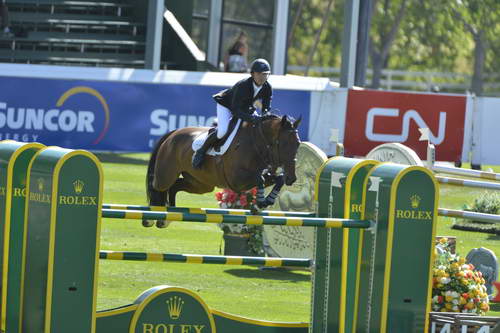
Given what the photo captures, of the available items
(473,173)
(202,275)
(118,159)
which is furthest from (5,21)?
(473,173)

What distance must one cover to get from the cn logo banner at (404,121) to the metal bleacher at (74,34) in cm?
535

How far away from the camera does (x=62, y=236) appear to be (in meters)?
5.99

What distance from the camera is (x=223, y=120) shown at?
389 inches

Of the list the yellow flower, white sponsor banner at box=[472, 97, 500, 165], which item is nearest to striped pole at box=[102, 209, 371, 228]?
the yellow flower

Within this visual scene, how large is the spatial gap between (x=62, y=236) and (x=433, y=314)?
7.67 ft

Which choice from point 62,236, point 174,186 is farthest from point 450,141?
point 62,236

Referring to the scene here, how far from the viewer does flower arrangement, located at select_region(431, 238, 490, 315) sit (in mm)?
7668

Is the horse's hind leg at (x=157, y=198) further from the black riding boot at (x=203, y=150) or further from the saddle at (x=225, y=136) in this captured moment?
the saddle at (x=225, y=136)

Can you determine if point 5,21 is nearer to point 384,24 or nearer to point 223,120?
point 223,120

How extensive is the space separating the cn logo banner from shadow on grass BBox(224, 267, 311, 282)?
323 inches

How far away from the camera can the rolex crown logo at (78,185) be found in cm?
601

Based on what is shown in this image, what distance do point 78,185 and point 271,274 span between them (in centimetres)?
514

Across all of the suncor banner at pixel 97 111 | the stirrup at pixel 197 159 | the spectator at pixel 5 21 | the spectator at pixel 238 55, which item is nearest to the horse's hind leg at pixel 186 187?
the stirrup at pixel 197 159

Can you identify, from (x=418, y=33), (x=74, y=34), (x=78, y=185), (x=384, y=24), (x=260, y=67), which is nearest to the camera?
(x=78, y=185)
